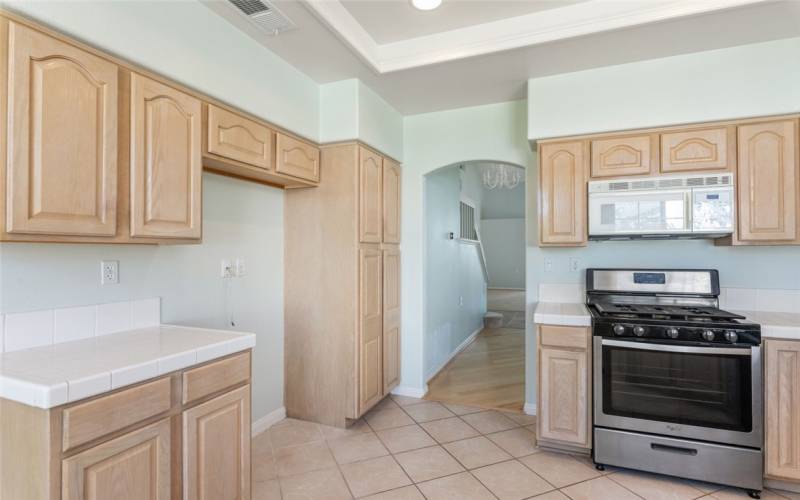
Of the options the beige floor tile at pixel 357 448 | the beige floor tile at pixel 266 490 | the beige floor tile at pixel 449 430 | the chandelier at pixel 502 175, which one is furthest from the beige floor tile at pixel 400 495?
the chandelier at pixel 502 175

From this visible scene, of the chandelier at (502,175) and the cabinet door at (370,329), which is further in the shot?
the chandelier at (502,175)

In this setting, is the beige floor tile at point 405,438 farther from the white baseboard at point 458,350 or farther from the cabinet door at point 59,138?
the cabinet door at point 59,138

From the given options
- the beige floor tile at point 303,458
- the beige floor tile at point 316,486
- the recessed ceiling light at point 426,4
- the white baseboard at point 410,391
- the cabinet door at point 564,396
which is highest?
the recessed ceiling light at point 426,4

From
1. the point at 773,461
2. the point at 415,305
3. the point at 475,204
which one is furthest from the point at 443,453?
the point at 475,204

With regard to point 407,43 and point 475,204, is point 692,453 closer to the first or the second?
point 407,43

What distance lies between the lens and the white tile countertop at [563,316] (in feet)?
8.44

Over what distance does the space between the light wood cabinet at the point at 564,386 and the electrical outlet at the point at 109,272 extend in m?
2.54

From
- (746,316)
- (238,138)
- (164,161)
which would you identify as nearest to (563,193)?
(746,316)

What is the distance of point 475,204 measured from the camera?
686 centimetres

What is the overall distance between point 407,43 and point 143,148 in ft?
6.23

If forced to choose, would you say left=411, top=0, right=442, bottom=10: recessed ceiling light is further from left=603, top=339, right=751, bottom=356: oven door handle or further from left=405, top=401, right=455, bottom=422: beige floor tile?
left=405, top=401, right=455, bottom=422: beige floor tile

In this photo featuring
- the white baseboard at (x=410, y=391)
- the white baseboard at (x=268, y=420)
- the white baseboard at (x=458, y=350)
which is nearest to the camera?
the white baseboard at (x=268, y=420)

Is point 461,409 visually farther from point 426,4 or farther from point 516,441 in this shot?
point 426,4

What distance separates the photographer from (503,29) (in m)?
2.59
